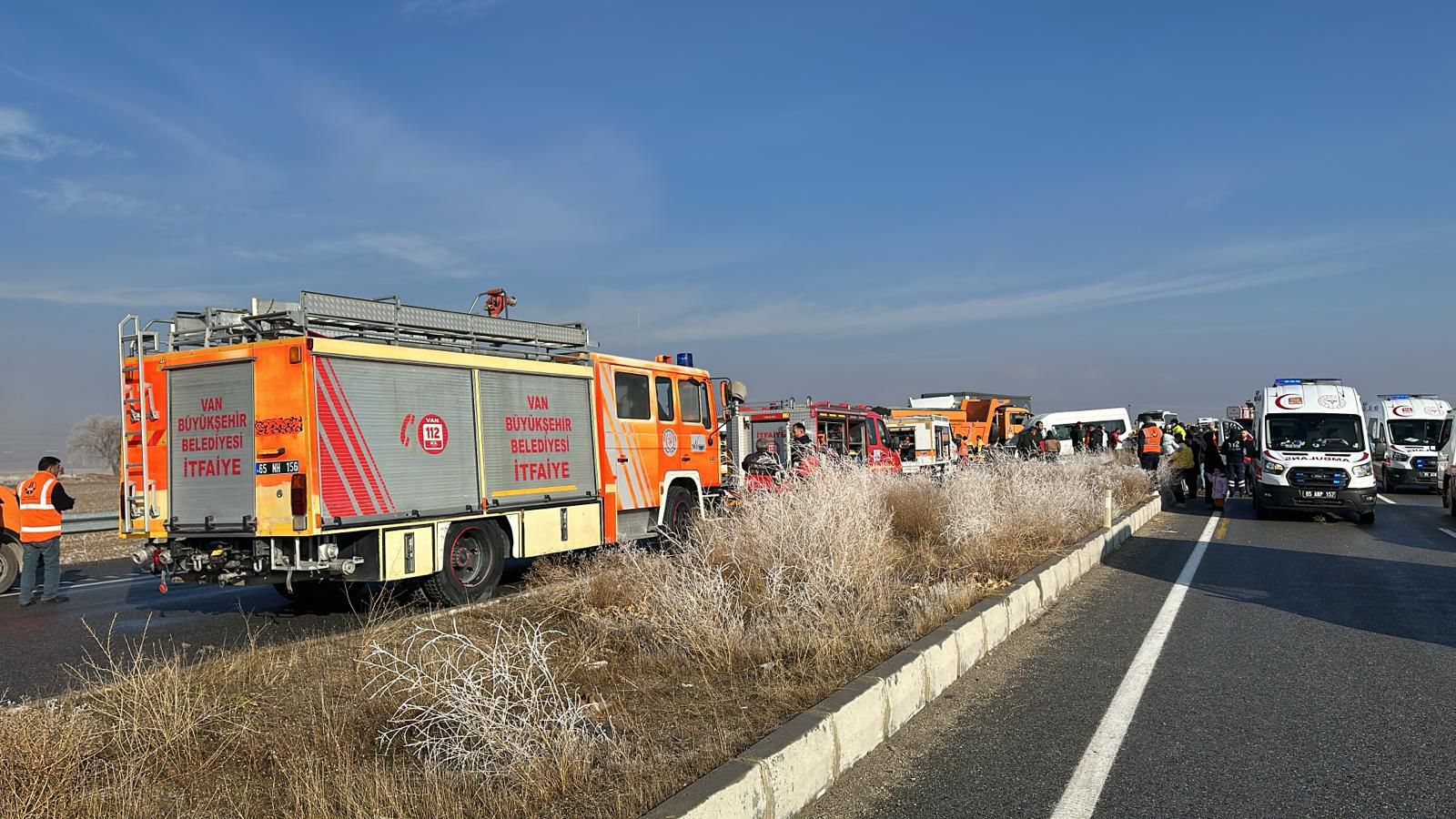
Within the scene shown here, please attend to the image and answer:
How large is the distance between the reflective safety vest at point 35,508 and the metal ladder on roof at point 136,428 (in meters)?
1.88

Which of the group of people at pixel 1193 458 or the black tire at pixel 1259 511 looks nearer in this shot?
the black tire at pixel 1259 511

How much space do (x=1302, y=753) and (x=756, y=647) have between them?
3.05m

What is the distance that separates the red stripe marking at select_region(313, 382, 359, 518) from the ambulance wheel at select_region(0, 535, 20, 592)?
19.4ft

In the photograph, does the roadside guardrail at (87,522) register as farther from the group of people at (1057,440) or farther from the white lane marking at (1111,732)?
the group of people at (1057,440)

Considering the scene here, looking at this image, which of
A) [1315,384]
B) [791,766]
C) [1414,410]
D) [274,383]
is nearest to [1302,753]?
[791,766]

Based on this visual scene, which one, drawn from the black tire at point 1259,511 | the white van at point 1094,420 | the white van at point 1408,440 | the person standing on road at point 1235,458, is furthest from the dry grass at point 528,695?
the white van at point 1094,420

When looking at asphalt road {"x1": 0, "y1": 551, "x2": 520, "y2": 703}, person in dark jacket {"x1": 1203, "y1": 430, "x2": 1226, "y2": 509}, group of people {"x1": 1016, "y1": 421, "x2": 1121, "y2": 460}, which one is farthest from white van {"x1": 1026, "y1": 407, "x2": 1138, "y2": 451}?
asphalt road {"x1": 0, "y1": 551, "x2": 520, "y2": 703}

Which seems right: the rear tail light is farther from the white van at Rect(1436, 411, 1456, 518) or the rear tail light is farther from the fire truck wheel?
the white van at Rect(1436, 411, 1456, 518)

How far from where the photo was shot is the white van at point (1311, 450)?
17469mm

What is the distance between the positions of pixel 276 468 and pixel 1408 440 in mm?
28286

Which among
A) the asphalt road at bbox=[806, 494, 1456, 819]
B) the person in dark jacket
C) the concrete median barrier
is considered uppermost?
the person in dark jacket

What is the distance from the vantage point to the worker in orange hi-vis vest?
11.3 meters

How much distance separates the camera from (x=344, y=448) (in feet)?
30.2

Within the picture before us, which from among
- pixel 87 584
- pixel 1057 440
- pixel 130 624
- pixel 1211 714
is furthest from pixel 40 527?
pixel 1057 440
